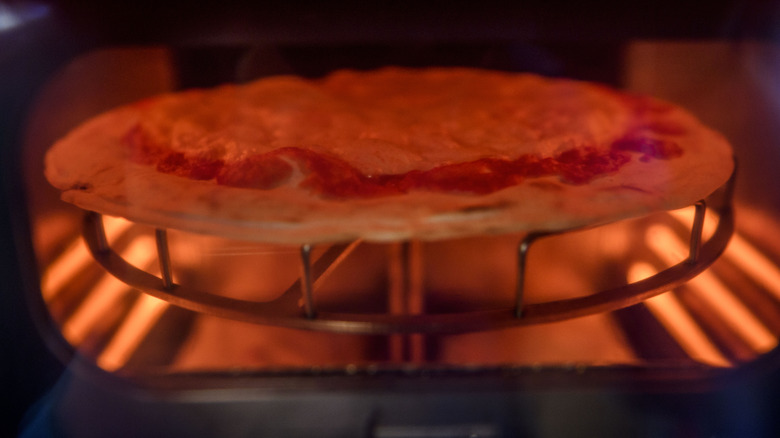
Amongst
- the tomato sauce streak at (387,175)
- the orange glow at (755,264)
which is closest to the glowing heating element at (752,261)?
the orange glow at (755,264)

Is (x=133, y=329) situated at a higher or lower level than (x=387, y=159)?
lower

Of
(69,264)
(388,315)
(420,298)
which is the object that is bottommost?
(420,298)

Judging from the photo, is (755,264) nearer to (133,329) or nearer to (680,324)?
(680,324)

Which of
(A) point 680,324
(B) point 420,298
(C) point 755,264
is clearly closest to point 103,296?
(B) point 420,298

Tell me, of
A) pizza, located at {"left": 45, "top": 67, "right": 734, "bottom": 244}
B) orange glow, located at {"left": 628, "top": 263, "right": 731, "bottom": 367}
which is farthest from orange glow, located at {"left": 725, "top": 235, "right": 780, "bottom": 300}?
pizza, located at {"left": 45, "top": 67, "right": 734, "bottom": 244}

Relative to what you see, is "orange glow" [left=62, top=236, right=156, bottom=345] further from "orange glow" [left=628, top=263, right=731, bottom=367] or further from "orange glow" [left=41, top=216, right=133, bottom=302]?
"orange glow" [left=628, top=263, right=731, bottom=367]

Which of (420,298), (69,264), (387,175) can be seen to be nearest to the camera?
(387,175)

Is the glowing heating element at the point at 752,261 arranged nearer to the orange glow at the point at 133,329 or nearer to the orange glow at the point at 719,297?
the orange glow at the point at 719,297
